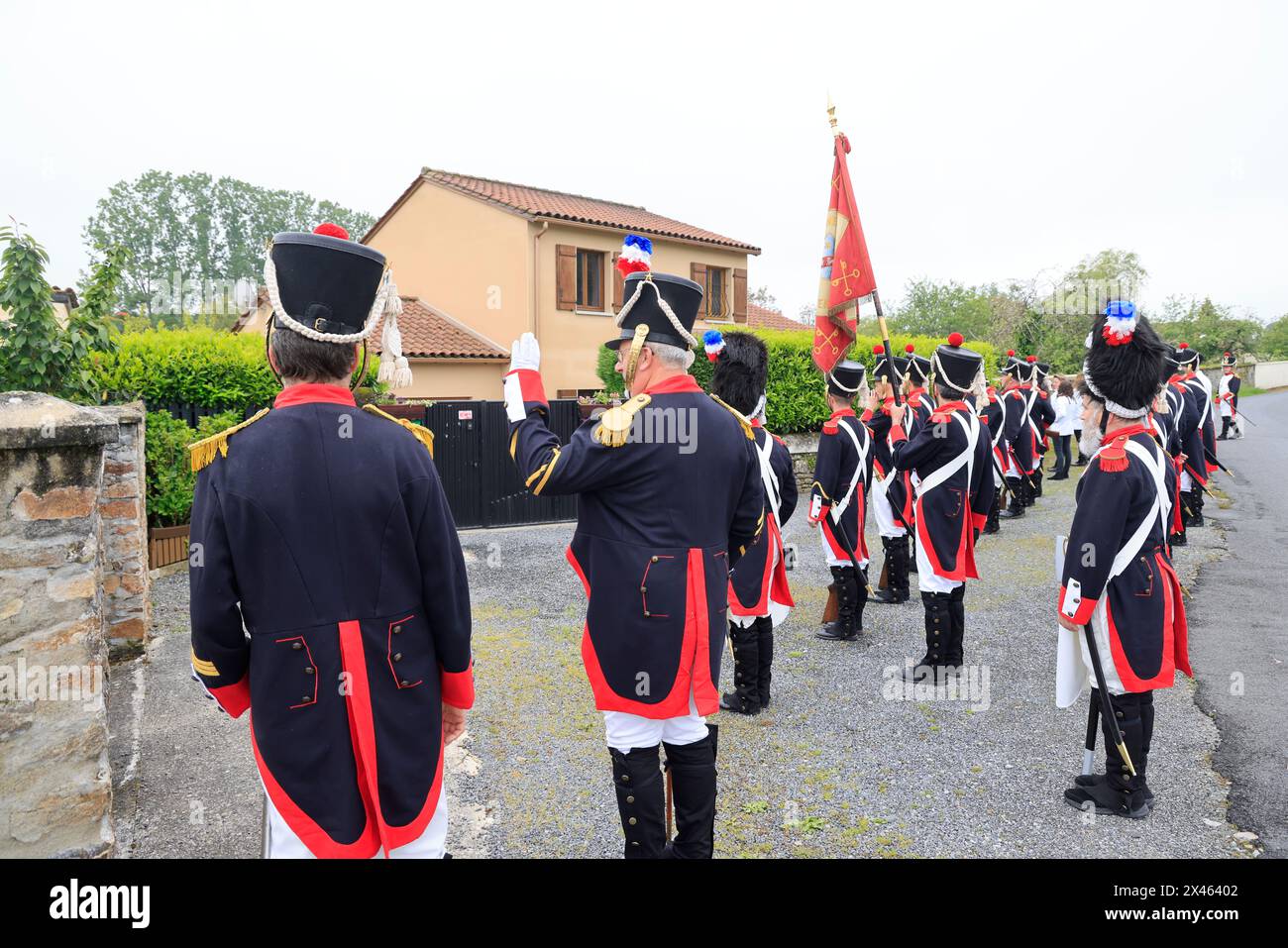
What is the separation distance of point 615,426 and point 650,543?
44 centimetres

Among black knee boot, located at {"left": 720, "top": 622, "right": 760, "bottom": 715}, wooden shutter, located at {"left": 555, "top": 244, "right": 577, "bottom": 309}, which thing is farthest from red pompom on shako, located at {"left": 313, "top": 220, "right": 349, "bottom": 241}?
wooden shutter, located at {"left": 555, "top": 244, "right": 577, "bottom": 309}

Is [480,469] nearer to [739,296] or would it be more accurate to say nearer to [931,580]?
[931,580]

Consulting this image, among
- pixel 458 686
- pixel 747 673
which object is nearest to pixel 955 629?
pixel 747 673

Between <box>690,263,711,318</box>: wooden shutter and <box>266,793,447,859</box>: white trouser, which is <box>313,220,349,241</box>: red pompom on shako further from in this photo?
<box>690,263,711,318</box>: wooden shutter

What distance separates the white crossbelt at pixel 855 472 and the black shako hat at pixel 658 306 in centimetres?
349

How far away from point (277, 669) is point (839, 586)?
520 cm

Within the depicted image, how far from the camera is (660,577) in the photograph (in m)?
2.86

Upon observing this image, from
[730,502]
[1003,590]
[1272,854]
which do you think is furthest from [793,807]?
[1003,590]

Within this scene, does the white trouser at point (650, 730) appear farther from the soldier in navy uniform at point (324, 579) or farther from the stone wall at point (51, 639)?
the stone wall at point (51, 639)

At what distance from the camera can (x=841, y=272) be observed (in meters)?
6.29

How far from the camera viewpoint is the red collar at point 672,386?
2.98 metres

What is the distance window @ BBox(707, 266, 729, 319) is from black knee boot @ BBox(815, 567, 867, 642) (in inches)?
625

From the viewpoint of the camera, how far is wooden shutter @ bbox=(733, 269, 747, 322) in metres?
22.5

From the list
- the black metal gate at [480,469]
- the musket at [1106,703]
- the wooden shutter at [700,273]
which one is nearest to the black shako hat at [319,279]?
the musket at [1106,703]
